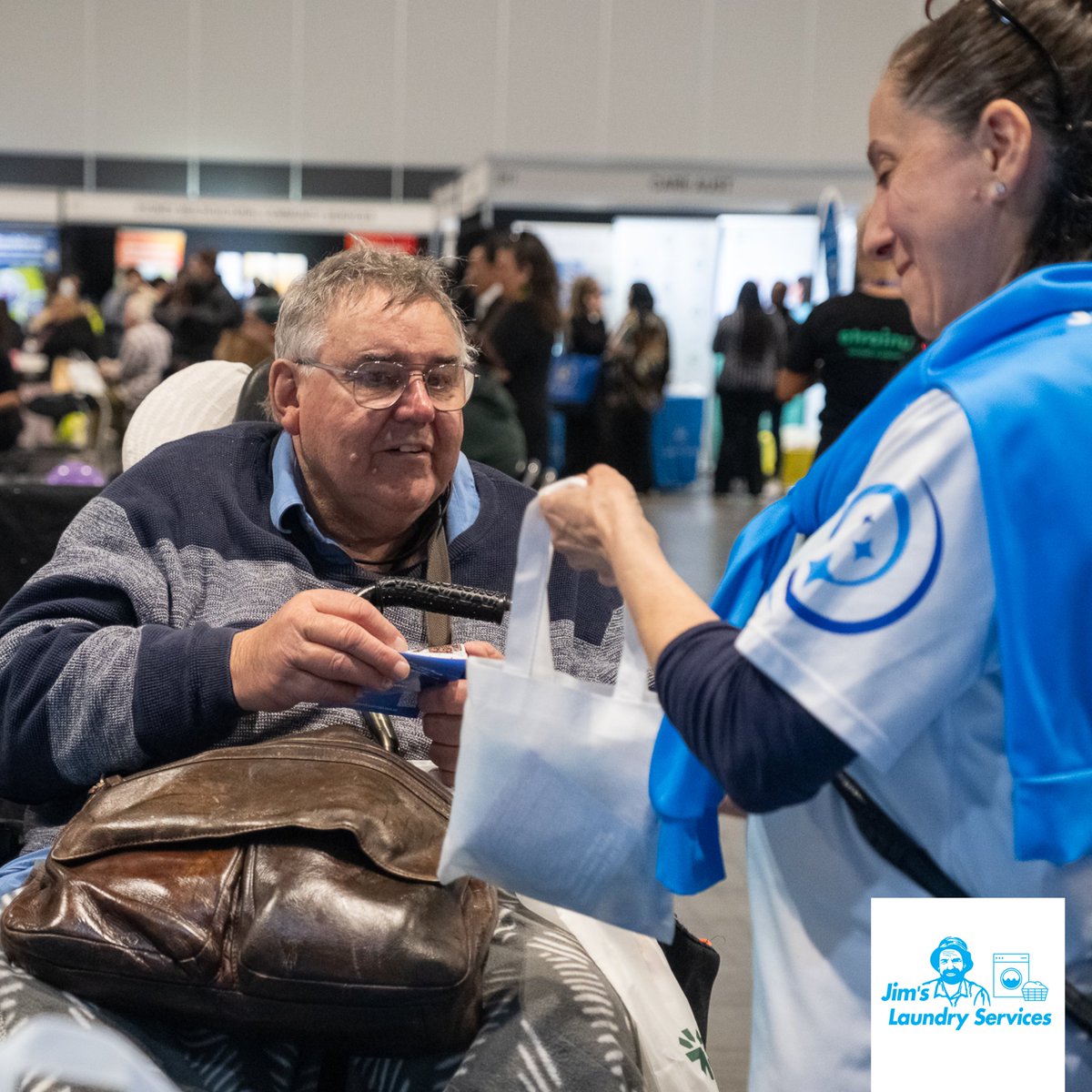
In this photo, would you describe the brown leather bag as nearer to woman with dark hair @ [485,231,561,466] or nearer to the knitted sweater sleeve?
the knitted sweater sleeve

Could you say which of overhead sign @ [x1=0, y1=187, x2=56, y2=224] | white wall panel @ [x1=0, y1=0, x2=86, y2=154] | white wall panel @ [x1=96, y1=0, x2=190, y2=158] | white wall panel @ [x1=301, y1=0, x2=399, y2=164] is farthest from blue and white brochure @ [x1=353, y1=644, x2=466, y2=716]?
white wall panel @ [x1=0, y1=0, x2=86, y2=154]

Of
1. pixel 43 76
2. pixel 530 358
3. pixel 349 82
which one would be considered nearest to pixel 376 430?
pixel 530 358

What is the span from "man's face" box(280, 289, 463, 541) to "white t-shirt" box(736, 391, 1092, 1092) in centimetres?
102

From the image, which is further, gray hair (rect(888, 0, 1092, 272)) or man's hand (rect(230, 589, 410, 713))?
man's hand (rect(230, 589, 410, 713))

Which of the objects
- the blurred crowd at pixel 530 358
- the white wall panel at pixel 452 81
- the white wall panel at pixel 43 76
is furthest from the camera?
the white wall panel at pixel 43 76

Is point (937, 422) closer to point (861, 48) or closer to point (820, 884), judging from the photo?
point (820, 884)

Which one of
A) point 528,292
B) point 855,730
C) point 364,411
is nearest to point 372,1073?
point 855,730

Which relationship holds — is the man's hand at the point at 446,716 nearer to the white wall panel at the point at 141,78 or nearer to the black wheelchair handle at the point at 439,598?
the black wheelchair handle at the point at 439,598

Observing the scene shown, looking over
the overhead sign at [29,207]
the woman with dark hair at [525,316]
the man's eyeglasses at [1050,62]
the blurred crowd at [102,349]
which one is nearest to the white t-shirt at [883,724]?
the man's eyeglasses at [1050,62]

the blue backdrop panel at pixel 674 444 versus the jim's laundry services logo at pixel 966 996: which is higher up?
the jim's laundry services logo at pixel 966 996

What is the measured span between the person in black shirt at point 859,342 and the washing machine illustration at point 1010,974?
3.71 m

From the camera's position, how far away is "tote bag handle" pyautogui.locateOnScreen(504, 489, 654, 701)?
1.12m

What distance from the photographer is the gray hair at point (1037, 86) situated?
3.25 ft

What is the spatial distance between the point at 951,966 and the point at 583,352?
10.7 m
